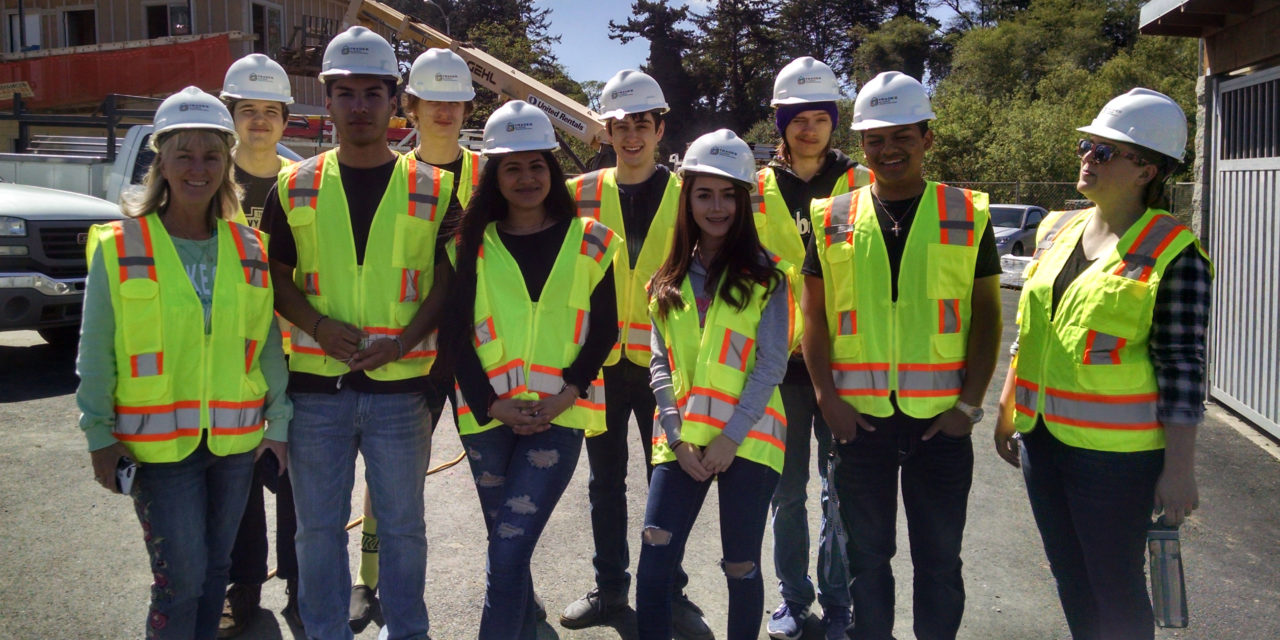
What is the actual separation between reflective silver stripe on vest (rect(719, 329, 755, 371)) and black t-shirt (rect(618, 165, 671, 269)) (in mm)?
917

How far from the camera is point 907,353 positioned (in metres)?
3.33

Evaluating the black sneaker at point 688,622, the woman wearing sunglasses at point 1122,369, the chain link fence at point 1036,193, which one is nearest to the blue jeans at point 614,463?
the black sneaker at point 688,622

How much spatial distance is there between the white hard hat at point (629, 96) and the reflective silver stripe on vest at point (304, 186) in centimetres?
135

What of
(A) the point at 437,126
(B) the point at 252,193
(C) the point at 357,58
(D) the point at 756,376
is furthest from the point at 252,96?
(D) the point at 756,376

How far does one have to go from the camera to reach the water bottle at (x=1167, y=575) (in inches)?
118

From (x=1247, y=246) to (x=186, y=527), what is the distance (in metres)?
7.76

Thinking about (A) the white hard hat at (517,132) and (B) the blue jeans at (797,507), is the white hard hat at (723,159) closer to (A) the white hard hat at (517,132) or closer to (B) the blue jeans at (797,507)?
(A) the white hard hat at (517,132)

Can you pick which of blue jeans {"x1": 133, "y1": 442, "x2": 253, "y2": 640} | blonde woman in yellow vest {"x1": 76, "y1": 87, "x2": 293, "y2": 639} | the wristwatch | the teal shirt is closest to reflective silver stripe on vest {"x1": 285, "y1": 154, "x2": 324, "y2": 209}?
blonde woman in yellow vest {"x1": 76, "y1": 87, "x2": 293, "y2": 639}

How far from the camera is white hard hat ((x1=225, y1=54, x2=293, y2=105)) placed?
4438 mm

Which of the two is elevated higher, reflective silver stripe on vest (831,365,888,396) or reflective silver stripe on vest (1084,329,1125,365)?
reflective silver stripe on vest (1084,329,1125,365)

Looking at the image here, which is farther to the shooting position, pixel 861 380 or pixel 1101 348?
pixel 861 380


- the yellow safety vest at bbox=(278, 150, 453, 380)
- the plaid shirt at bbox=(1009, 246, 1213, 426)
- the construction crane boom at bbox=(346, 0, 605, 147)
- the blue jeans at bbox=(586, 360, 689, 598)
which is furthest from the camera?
the construction crane boom at bbox=(346, 0, 605, 147)

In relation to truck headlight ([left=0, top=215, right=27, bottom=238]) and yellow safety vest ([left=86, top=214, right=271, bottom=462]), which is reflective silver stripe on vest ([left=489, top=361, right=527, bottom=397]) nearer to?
yellow safety vest ([left=86, top=214, right=271, bottom=462])

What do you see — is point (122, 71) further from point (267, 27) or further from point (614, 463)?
point (614, 463)
